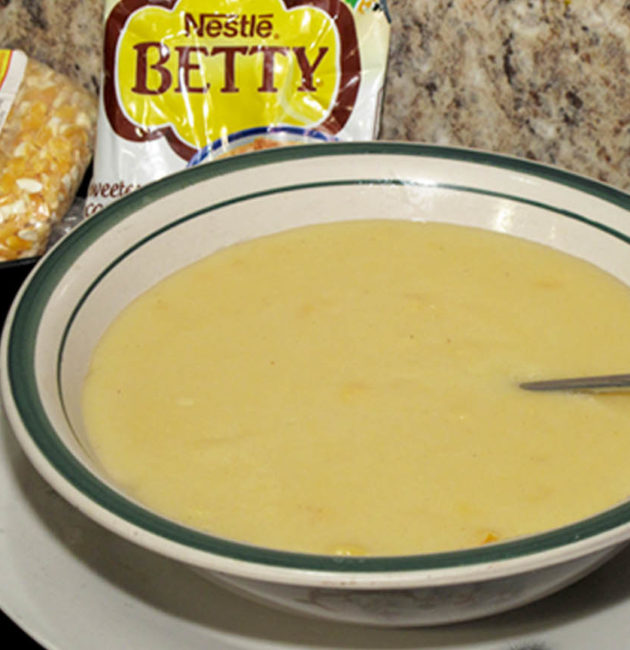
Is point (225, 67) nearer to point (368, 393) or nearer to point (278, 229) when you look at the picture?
point (278, 229)

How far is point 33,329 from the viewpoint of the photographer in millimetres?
935

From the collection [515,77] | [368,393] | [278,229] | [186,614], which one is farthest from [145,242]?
[515,77]

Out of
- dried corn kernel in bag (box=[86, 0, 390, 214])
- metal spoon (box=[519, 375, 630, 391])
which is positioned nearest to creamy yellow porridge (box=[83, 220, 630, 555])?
metal spoon (box=[519, 375, 630, 391])

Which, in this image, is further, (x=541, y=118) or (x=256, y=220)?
(x=541, y=118)

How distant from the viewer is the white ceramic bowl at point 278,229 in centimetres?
70

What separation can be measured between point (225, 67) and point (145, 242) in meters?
0.40

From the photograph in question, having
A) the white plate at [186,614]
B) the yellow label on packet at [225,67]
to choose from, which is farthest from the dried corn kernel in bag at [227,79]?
the white plate at [186,614]

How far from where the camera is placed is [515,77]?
139 centimetres

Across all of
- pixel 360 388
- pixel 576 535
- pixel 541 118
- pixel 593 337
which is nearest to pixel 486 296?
pixel 593 337

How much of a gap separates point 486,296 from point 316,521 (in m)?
0.42

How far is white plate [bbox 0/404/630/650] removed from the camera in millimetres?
843

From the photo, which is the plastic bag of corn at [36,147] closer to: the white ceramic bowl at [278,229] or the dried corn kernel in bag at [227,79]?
the dried corn kernel in bag at [227,79]

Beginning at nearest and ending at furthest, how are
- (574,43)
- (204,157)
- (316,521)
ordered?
1. (316,521)
2. (574,43)
3. (204,157)

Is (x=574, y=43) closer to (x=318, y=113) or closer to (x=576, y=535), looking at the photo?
(x=318, y=113)
